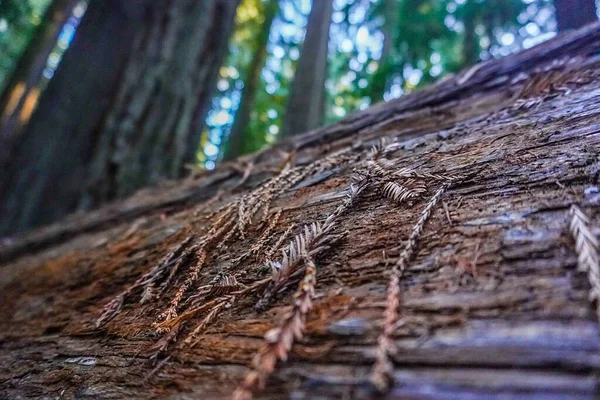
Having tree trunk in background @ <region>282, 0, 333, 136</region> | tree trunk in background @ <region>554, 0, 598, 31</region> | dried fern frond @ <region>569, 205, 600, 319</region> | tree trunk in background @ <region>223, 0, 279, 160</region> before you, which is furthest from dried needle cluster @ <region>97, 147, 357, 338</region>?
tree trunk in background @ <region>223, 0, 279, 160</region>

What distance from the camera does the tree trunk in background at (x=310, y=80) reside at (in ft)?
22.1

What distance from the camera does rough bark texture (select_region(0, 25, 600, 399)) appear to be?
2.34 feet

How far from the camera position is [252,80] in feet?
36.6

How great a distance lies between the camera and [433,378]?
694 mm

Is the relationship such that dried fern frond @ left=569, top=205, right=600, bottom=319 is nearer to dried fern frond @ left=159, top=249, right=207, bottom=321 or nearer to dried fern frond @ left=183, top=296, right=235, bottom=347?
dried fern frond @ left=183, top=296, right=235, bottom=347

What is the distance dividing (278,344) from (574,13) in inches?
95.2

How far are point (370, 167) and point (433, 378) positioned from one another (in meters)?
0.90

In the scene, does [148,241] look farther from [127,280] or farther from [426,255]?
[426,255]

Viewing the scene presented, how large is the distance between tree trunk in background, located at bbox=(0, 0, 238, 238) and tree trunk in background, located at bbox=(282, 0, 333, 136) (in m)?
2.20

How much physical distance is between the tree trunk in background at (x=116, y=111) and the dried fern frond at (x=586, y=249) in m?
3.62

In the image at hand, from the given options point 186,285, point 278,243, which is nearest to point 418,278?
point 278,243

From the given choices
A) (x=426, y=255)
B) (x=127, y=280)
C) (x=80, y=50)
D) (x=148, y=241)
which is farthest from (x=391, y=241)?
(x=80, y=50)

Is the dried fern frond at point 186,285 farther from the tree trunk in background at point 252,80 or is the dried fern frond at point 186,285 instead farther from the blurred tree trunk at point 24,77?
the blurred tree trunk at point 24,77

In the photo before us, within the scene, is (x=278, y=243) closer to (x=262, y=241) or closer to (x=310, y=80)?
(x=262, y=241)
